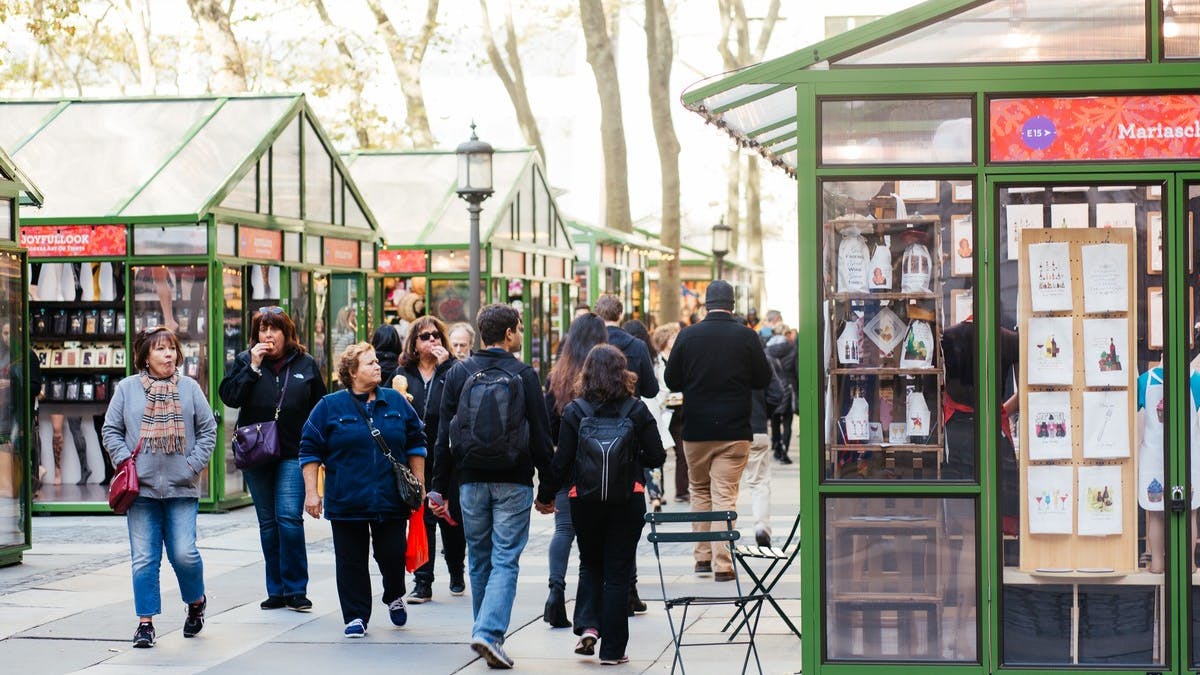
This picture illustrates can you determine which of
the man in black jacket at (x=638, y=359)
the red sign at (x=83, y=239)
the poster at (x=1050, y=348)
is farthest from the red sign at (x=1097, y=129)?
the red sign at (x=83, y=239)

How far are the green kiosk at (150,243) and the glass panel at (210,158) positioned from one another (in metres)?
0.02

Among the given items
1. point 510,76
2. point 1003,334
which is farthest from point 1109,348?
Answer: point 510,76

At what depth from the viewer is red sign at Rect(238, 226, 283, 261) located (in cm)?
1602

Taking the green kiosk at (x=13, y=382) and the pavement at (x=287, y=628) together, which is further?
the green kiosk at (x=13, y=382)

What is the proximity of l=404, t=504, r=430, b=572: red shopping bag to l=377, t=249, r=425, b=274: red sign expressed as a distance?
44.7ft

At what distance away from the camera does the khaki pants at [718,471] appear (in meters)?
11.1

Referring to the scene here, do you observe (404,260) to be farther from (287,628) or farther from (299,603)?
(287,628)

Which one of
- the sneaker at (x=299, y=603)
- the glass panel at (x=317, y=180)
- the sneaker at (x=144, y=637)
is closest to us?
the sneaker at (x=144, y=637)

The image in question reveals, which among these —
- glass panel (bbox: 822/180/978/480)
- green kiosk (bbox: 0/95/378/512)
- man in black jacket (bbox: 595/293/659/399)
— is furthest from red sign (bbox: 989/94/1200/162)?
green kiosk (bbox: 0/95/378/512)

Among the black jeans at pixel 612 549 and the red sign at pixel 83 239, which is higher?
the red sign at pixel 83 239

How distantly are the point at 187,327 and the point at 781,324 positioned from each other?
940 centimetres

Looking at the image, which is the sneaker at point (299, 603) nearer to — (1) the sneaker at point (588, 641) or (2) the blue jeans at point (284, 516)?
(2) the blue jeans at point (284, 516)

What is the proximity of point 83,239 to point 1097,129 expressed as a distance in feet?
34.4

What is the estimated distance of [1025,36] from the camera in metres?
7.63
